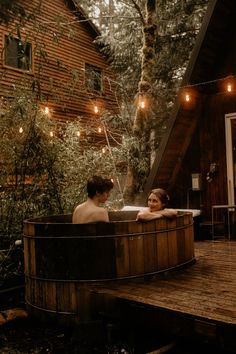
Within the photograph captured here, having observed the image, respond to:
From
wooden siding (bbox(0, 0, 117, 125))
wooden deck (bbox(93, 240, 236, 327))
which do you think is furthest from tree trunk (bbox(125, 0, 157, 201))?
wooden deck (bbox(93, 240, 236, 327))

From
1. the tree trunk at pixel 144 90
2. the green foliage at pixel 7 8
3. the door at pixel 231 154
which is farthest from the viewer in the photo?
the tree trunk at pixel 144 90

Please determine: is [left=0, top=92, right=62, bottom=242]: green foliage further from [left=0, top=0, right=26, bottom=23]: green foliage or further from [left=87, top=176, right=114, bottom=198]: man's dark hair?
[left=0, top=0, right=26, bottom=23]: green foliage

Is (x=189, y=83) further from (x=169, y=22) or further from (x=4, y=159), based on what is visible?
(x=169, y=22)

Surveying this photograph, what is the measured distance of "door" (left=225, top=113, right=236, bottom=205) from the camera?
8.80 metres

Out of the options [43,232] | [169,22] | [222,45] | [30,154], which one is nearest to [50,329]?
[43,232]

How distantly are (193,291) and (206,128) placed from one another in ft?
19.1

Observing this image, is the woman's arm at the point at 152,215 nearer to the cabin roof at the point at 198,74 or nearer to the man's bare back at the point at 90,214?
the man's bare back at the point at 90,214

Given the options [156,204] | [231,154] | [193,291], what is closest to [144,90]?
[231,154]

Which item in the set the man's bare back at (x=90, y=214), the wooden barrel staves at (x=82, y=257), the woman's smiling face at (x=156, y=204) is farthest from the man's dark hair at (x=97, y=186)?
the woman's smiling face at (x=156, y=204)

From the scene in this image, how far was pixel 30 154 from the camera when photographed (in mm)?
6906

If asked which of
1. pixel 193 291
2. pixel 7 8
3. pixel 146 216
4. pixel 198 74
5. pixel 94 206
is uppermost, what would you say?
pixel 198 74

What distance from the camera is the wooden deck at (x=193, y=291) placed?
11.2 ft

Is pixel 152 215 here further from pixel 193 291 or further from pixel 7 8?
pixel 7 8

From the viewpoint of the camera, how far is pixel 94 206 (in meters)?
4.73
